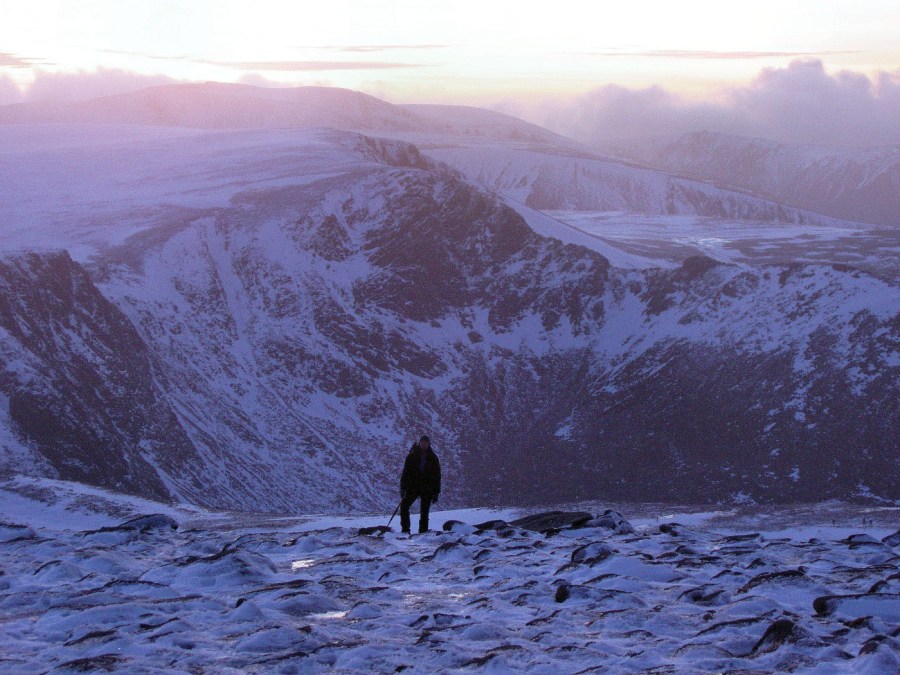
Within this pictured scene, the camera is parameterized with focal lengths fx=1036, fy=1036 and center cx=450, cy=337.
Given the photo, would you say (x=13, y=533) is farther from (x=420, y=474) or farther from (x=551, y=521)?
(x=551, y=521)

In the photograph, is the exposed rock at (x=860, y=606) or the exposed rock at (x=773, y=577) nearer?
the exposed rock at (x=860, y=606)

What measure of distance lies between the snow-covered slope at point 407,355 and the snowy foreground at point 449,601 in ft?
130

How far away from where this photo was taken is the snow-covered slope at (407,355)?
196 feet

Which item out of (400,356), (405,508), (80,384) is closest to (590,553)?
(405,508)

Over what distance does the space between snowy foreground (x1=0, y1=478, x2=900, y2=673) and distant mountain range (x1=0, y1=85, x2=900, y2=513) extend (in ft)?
129

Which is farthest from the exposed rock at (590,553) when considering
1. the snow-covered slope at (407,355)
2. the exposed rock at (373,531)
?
the snow-covered slope at (407,355)

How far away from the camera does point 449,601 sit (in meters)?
12.1

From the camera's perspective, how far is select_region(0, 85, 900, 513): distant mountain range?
5916 centimetres

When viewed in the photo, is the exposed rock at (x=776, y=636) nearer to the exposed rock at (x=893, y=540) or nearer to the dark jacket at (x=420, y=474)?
the exposed rock at (x=893, y=540)

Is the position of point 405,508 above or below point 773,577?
below

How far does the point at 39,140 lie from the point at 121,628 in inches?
5513

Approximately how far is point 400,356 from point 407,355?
642mm

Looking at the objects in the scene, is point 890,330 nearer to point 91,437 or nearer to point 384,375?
point 384,375

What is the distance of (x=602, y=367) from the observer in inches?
3034
